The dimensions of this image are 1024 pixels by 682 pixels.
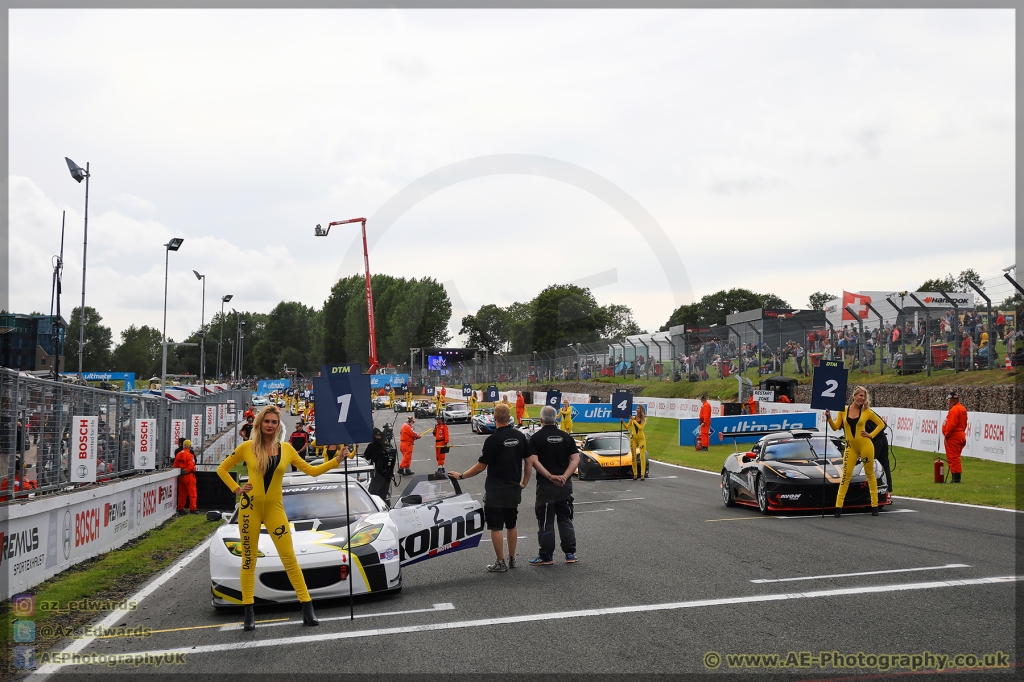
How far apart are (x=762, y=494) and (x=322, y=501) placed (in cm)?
692

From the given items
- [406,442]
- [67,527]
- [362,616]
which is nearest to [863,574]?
[362,616]

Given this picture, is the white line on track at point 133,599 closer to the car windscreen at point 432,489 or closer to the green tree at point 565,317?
the car windscreen at point 432,489

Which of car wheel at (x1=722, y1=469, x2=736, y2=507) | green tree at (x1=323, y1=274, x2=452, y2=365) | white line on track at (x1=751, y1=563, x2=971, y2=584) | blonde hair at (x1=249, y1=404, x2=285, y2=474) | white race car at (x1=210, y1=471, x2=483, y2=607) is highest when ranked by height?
green tree at (x1=323, y1=274, x2=452, y2=365)

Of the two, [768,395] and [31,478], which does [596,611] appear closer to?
[31,478]

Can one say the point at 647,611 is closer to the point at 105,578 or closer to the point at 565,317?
the point at 105,578

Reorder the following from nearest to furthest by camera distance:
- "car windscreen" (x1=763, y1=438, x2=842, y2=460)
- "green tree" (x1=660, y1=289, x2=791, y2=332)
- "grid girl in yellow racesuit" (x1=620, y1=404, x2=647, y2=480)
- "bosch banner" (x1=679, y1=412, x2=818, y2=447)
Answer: "car windscreen" (x1=763, y1=438, x2=842, y2=460) → "grid girl in yellow racesuit" (x1=620, y1=404, x2=647, y2=480) → "bosch banner" (x1=679, y1=412, x2=818, y2=447) → "green tree" (x1=660, y1=289, x2=791, y2=332)

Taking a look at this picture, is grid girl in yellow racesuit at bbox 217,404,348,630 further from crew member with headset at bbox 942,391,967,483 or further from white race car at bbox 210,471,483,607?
crew member with headset at bbox 942,391,967,483

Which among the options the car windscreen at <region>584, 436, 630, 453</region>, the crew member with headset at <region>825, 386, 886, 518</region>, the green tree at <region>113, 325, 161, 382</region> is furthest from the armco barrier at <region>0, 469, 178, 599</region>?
the green tree at <region>113, 325, 161, 382</region>

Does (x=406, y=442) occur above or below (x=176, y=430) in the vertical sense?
below

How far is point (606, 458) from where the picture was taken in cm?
2117

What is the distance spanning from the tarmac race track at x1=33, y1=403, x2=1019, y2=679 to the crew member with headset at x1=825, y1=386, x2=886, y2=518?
1.01 metres

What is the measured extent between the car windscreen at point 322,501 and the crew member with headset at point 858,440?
6596 millimetres

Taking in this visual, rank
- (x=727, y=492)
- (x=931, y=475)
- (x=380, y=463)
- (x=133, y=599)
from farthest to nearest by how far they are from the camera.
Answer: (x=931, y=475) → (x=380, y=463) → (x=727, y=492) → (x=133, y=599)

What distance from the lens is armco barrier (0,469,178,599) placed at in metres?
8.65
